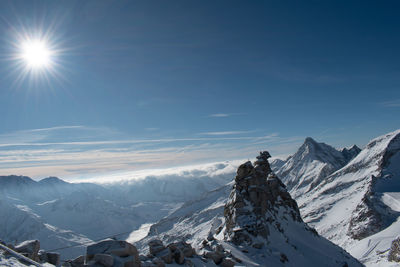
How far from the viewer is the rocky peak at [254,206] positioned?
4703cm

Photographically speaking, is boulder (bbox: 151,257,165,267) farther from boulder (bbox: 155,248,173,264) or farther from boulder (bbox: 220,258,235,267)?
boulder (bbox: 220,258,235,267)

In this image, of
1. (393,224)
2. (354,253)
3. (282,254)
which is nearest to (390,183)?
(393,224)

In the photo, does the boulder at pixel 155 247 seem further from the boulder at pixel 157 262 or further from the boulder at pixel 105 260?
the boulder at pixel 105 260

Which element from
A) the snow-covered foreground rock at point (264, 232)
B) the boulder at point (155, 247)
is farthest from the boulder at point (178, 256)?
the snow-covered foreground rock at point (264, 232)

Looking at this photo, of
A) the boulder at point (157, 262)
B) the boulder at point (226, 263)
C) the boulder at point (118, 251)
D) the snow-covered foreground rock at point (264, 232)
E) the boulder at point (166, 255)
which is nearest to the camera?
the boulder at point (118, 251)

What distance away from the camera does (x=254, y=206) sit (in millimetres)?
54375

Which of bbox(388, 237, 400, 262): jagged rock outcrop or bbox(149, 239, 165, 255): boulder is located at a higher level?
bbox(149, 239, 165, 255): boulder

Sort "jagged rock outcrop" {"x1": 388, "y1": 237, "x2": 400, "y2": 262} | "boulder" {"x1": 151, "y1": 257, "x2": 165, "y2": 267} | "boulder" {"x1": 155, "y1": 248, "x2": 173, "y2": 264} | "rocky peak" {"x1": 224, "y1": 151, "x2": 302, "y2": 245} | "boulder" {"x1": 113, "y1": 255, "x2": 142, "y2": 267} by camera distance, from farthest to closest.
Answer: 1. "jagged rock outcrop" {"x1": 388, "y1": 237, "x2": 400, "y2": 262}
2. "rocky peak" {"x1": 224, "y1": 151, "x2": 302, "y2": 245}
3. "boulder" {"x1": 155, "y1": 248, "x2": 173, "y2": 264}
4. "boulder" {"x1": 151, "y1": 257, "x2": 165, "y2": 267}
5. "boulder" {"x1": 113, "y1": 255, "x2": 142, "y2": 267}

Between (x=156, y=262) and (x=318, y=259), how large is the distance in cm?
4203

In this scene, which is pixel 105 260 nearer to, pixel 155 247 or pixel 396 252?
pixel 155 247

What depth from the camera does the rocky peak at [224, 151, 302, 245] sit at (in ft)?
154

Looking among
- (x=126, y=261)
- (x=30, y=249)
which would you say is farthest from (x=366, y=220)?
(x=30, y=249)

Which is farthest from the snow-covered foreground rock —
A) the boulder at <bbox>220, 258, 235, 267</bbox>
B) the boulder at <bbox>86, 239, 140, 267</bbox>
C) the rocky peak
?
the boulder at <bbox>86, 239, 140, 267</bbox>

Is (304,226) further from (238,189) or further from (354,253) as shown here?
(354,253)
